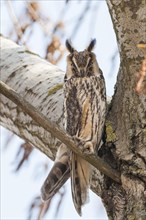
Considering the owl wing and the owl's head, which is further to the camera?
the owl's head

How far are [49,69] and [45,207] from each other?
60 centimetres

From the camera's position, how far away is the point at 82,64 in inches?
88.7

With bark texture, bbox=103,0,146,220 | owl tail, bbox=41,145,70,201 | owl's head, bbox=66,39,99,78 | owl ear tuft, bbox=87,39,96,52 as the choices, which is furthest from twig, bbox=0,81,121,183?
owl ear tuft, bbox=87,39,96,52

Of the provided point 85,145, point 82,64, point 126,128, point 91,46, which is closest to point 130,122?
point 126,128

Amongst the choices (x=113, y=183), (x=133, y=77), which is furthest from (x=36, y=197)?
(x=133, y=77)

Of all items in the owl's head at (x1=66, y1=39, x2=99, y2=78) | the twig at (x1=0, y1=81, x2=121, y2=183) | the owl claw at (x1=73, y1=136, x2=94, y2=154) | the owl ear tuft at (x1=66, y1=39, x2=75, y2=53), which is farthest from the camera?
the owl ear tuft at (x1=66, y1=39, x2=75, y2=53)

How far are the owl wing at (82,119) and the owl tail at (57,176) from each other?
3 centimetres

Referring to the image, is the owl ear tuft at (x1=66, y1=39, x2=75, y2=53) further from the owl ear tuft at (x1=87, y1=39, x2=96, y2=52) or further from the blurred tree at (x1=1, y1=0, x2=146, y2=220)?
the blurred tree at (x1=1, y1=0, x2=146, y2=220)

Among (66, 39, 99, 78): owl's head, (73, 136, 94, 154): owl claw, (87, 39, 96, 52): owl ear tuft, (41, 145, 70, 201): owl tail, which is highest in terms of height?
(87, 39, 96, 52): owl ear tuft

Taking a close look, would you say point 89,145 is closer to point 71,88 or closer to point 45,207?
point 71,88

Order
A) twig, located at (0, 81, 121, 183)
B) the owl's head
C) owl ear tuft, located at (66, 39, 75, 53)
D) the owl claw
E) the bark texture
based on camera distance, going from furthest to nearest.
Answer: owl ear tuft, located at (66, 39, 75, 53) < the owl's head < the owl claw < the bark texture < twig, located at (0, 81, 121, 183)

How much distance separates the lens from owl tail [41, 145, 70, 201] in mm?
1846

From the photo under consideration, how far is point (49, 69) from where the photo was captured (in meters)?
2.46

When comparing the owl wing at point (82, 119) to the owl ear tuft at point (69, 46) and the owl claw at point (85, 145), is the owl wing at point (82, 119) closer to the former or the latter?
the owl claw at point (85, 145)
